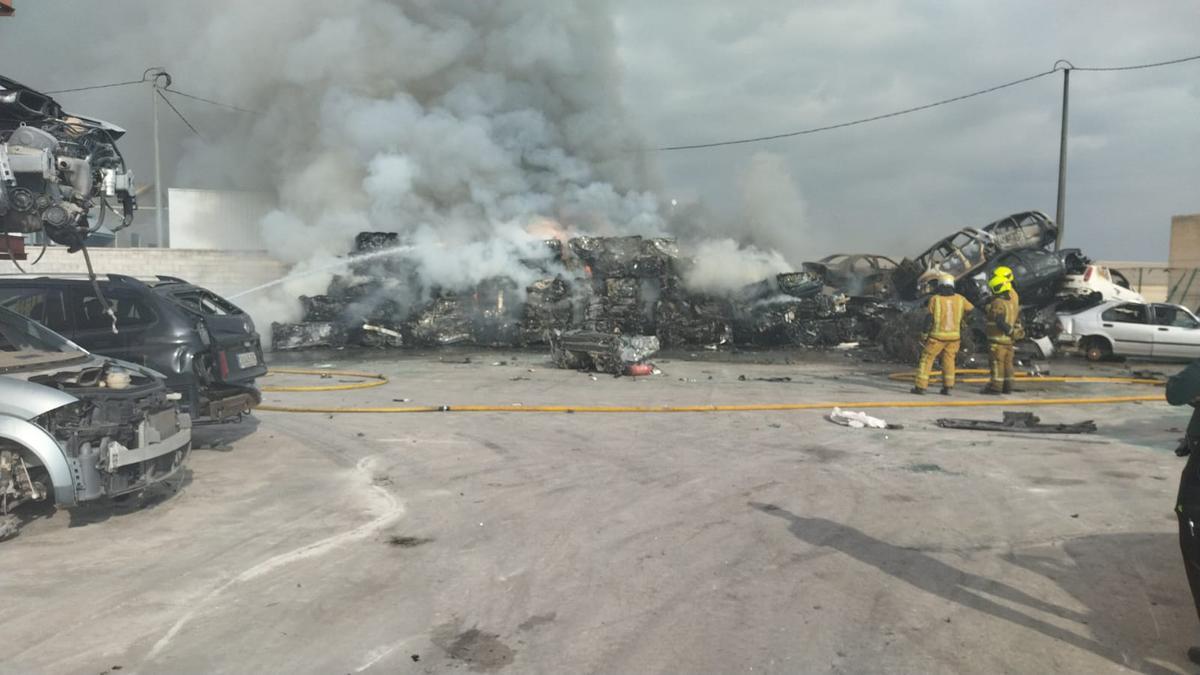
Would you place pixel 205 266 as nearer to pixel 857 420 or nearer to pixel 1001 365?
pixel 857 420

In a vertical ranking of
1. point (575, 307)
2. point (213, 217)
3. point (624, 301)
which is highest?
point (213, 217)

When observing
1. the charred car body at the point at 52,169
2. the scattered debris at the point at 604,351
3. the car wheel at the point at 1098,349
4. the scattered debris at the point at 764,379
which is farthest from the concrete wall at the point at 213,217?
the car wheel at the point at 1098,349

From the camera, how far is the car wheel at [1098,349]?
16.0m

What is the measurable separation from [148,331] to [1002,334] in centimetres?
1044

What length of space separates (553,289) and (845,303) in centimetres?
688

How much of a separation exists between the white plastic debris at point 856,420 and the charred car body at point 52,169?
7.91 meters

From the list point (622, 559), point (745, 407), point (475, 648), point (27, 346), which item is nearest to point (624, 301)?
point (745, 407)

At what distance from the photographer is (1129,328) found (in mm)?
15734

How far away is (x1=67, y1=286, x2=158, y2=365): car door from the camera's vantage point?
6.83m

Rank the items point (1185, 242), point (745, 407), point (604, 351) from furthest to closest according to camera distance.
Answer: point (1185, 242) < point (604, 351) < point (745, 407)

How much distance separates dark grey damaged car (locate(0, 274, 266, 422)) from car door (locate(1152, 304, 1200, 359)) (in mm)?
16621

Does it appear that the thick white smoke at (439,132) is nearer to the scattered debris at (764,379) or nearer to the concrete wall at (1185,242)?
the scattered debris at (764,379)

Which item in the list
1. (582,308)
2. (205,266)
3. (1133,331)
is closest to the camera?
(1133,331)

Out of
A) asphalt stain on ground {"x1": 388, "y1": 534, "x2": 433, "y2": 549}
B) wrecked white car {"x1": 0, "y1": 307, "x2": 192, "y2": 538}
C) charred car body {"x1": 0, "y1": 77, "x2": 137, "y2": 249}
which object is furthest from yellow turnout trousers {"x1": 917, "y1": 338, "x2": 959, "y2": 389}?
charred car body {"x1": 0, "y1": 77, "x2": 137, "y2": 249}
